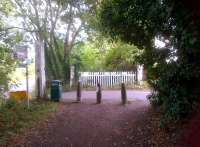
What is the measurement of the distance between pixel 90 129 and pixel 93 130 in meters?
0.20

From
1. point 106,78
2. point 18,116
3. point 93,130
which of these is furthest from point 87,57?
point 93,130

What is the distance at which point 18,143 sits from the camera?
1066 cm

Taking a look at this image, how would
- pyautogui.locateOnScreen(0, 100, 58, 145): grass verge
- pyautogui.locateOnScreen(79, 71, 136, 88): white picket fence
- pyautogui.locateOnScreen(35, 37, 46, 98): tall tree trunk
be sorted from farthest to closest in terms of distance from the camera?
pyautogui.locateOnScreen(79, 71, 136, 88): white picket fence, pyautogui.locateOnScreen(35, 37, 46, 98): tall tree trunk, pyautogui.locateOnScreen(0, 100, 58, 145): grass verge

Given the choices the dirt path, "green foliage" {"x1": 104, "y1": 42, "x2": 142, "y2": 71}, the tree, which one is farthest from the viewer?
"green foliage" {"x1": 104, "y1": 42, "x2": 142, "y2": 71}

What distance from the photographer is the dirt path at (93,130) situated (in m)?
10.3

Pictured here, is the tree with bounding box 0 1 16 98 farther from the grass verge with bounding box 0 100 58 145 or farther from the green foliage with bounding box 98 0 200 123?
the green foliage with bounding box 98 0 200 123

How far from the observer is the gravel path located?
1033 centimetres

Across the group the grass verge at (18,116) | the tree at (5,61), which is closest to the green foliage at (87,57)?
the grass verge at (18,116)

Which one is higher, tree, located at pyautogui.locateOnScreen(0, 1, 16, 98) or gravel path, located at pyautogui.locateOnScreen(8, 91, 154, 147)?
tree, located at pyautogui.locateOnScreen(0, 1, 16, 98)

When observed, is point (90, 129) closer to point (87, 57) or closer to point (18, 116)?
point (18, 116)

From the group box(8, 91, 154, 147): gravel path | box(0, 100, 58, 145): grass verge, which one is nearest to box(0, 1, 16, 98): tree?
box(0, 100, 58, 145): grass verge

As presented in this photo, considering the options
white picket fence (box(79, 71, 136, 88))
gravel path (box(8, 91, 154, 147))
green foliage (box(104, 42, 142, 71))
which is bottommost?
gravel path (box(8, 91, 154, 147))

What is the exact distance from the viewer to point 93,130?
12.0 m

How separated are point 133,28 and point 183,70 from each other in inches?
151
